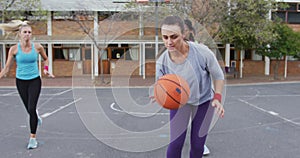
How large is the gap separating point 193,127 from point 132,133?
2.42 m

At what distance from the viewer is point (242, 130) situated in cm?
549

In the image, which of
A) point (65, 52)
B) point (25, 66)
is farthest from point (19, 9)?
point (25, 66)

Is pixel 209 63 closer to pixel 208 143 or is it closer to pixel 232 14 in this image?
pixel 208 143

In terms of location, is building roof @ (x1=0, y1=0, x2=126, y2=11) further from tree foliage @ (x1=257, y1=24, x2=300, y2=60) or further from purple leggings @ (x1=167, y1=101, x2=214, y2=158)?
purple leggings @ (x1=167, y1=101, x2=214, y2=158)

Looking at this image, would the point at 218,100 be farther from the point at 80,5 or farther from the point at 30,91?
the point at 80,5

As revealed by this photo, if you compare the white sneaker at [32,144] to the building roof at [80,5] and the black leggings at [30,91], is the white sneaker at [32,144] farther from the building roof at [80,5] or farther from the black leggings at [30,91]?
the building roof at [80,5]

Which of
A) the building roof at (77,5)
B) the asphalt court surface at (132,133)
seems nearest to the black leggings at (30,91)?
the asphalt court surface at (132,133)

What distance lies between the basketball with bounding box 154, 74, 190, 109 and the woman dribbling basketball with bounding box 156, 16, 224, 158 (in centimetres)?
6

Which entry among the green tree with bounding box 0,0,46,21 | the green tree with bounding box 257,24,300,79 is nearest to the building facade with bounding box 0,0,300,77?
the green tree with bounding box 0,0,46,21

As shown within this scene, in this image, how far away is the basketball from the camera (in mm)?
2879

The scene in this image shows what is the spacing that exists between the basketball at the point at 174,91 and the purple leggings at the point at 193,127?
0.43 feet

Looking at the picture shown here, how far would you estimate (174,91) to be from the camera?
289 cm

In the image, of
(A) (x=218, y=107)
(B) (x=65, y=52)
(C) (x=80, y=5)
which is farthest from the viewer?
(B) (x=65, y=52)

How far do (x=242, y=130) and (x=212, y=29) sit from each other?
9130 mm
